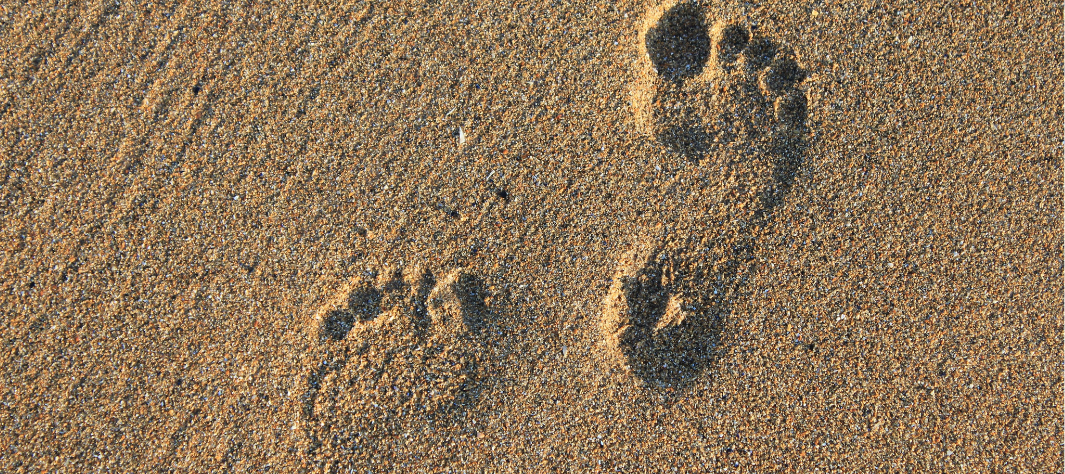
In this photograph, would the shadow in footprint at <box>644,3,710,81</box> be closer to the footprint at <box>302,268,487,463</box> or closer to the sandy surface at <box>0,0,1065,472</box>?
the sandy surface at <box>0,0,1065,472</box>

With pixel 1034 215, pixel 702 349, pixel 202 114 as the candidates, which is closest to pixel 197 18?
pixel 202 114

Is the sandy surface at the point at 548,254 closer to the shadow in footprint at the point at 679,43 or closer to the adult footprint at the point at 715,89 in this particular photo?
the adult footprint at the point at 715,89

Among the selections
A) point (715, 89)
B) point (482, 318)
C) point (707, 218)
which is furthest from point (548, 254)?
point (715, 89)

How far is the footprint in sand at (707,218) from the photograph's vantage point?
1.50 metres

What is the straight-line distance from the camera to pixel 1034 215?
1.50 metres

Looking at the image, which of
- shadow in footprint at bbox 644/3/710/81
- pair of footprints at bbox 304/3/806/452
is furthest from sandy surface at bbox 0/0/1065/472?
shadow in footprint at bbox 644/3/710/81

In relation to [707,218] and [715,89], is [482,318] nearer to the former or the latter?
[707,218]

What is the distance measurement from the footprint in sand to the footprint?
425mm

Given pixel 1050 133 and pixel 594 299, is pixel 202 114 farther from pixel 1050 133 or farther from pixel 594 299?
pixel 1050 133

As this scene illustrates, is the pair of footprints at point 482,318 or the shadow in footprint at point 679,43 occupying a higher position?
the shadow in footprint at point 679,43

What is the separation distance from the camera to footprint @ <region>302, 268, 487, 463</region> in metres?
1.49

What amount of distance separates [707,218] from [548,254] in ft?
1.53

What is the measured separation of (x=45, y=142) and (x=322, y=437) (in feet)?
3.75

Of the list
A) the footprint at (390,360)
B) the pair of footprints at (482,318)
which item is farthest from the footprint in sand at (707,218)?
the footprint at (390,360)
